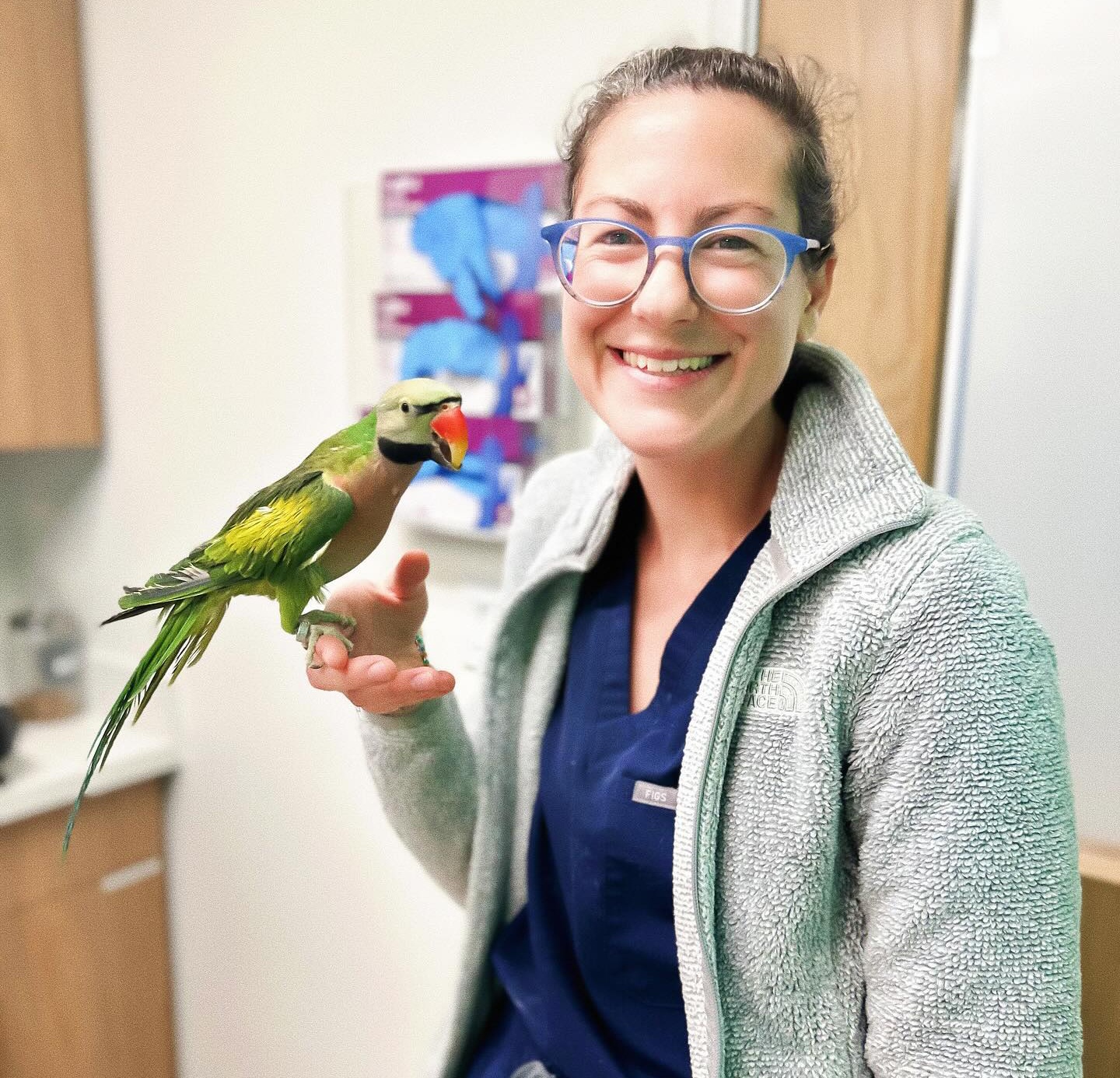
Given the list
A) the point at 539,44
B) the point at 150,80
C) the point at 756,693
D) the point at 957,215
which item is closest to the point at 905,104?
the point at 957,215

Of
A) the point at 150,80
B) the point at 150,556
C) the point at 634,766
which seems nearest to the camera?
the point at 634,766

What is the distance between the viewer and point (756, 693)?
65 cm

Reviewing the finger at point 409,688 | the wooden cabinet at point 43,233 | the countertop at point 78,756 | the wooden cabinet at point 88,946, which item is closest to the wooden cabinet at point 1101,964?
the finger at point 409,688

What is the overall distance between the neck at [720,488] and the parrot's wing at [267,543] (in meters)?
0.32

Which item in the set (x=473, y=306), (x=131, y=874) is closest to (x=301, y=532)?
(x=473, y=306)

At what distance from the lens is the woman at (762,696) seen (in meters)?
0.57

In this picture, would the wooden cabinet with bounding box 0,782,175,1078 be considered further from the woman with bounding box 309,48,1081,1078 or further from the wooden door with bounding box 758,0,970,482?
the wooden door with bounding box 758,0,970,482

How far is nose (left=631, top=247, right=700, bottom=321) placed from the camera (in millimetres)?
561

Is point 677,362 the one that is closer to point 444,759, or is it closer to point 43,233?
point 444,759

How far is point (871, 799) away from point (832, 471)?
223 mm

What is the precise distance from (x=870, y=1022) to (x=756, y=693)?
23cm

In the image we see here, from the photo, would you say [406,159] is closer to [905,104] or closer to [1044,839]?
[905,104]

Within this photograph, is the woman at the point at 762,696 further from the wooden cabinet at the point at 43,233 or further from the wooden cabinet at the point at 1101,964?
the wooden cabinet at the point at 43,233

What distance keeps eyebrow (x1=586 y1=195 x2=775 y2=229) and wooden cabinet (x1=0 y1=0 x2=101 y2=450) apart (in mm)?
1268
